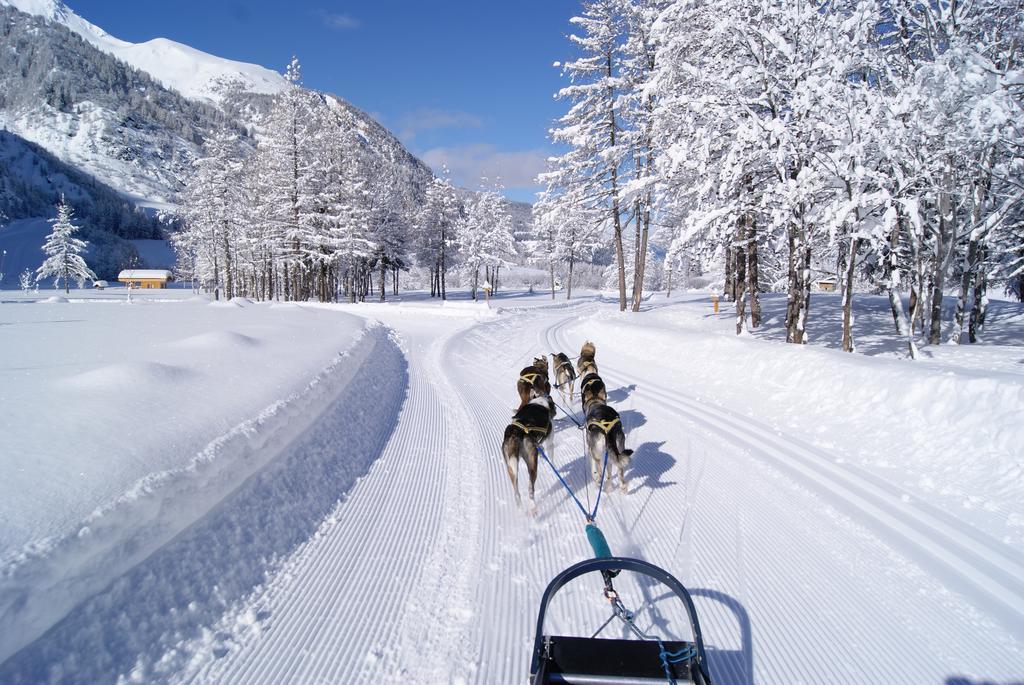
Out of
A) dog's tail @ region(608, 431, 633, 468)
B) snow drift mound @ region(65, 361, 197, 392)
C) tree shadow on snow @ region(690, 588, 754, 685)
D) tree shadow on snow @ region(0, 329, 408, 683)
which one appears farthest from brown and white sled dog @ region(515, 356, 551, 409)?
snow drift mound @ region(65, 361, 197, 392)

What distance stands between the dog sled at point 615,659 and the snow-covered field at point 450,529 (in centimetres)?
55

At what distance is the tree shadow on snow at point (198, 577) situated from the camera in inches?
105

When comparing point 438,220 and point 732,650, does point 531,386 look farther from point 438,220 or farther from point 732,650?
point 438,220

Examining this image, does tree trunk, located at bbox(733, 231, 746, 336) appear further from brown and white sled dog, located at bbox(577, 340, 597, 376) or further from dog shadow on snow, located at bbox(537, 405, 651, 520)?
dog shadow on snow, located at bbox(537, 405, 651, 520)

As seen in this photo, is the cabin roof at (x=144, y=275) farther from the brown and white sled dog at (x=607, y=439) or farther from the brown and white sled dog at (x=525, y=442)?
the brown and white sled dog at (x=607, y=439)

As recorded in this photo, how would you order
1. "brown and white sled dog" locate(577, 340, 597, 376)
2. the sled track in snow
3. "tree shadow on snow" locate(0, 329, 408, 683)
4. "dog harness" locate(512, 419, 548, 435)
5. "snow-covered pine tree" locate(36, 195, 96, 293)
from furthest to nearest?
"snow-covered pine tree" locate(36, 195, 96, 293) < "brown and white sled dog" locate(577, 340, 597, 376) < "dog harness" locate(512, 419, 548, 435) < the sled track in snow < "tree shadow on snow" locate(0, 329, 408, 683)

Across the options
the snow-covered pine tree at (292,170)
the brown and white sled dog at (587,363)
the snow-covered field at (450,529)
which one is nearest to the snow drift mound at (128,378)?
the snow-covered field at (450,529)

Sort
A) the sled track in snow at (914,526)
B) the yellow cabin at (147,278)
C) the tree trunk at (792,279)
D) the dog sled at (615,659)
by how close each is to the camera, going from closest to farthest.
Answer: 1. the dog sled at (615,659)
2. the sled track in snow at (914,526)
3. the tree trunk at (792,279)
4. the yellow cabin at (147,278)

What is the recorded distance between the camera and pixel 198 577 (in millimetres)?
3523

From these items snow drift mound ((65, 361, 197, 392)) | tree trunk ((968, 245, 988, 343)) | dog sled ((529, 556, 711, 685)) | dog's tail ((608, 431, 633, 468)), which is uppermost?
tree trunk ((968, 245, 988, 343))

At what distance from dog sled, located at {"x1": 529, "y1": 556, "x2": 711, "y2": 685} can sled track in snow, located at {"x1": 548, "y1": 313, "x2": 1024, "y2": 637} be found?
8.60 ft

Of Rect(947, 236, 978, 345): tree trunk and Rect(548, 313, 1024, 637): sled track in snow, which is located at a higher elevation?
Rect(947, 236, 978, 345): tree trunk

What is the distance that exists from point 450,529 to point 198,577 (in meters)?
2.01

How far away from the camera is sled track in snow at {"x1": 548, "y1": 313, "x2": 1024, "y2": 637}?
359cm
